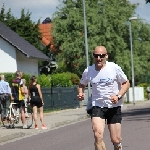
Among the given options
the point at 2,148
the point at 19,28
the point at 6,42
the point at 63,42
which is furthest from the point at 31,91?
the point at 63,42

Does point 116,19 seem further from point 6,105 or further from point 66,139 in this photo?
point 66,139

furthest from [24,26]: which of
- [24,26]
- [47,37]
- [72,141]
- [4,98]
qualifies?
[72,141]

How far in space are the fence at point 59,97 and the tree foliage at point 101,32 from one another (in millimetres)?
22852

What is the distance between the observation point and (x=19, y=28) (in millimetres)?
62500

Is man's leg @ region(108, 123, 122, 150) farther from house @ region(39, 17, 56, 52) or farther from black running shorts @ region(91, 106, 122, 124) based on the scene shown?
house @ region(39, 17, 56, 52)

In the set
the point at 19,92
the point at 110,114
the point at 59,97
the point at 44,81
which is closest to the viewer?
the point at 110,114

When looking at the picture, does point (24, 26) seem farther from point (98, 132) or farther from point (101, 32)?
point (98, 132)

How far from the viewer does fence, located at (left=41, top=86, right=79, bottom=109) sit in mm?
36344

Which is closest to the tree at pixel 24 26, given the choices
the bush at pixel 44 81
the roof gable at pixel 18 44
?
the roof gable at pixel 18 44

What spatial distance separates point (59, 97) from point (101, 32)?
27382 mm

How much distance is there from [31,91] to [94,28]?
4437cm

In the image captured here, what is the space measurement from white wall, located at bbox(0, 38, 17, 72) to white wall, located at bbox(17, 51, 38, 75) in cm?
120

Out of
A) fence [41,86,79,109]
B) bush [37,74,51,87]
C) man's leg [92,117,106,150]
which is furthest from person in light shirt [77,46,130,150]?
bush [37,74,51,87]

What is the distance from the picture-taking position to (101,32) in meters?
65.4
